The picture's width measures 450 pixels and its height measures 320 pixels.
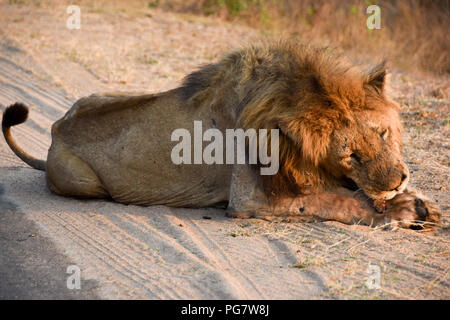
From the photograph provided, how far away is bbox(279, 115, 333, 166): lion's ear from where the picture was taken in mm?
3793

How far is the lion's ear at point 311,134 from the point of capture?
3793mm

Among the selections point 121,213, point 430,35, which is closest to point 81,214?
point 121,213

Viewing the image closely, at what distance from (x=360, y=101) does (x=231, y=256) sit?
1309 mm

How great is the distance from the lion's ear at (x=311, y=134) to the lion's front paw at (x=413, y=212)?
67cm

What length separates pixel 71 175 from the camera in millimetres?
4777

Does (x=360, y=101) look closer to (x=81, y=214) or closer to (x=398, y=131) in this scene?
(x=398, y=131)
